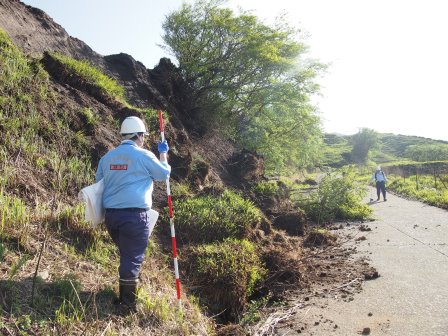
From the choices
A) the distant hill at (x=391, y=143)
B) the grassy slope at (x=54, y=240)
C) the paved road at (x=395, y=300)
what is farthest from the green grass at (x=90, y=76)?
the distant hill at (x=391, y=143)

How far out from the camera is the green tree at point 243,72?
14305mm

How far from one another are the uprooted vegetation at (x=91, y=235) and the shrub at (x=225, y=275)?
0.02 meters

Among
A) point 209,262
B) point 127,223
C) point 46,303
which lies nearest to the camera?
point 46,303

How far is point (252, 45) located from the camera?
1409 centimetres

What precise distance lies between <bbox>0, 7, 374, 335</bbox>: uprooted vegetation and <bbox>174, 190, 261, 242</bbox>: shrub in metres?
0.02

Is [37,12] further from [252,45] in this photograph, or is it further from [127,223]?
[127,223]

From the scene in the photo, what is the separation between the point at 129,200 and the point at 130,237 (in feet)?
1.23

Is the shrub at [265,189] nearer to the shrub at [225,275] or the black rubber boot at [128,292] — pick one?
the shrub at [225,275]

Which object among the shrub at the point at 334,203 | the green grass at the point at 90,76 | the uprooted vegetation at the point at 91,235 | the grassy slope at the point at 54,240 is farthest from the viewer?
the shrub at the point at 334,203

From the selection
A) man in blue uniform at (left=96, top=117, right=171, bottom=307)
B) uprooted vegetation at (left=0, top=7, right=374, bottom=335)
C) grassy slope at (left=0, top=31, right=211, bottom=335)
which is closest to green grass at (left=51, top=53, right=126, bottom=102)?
uprooted vegetation at (left=0, top=7, right=374, bottom=335)

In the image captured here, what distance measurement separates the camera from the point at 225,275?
17.8 feet

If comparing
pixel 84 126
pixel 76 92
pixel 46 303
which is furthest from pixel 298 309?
pixel 76 92

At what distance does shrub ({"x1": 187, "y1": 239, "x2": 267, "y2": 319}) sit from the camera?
5.33m

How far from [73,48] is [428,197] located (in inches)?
593
